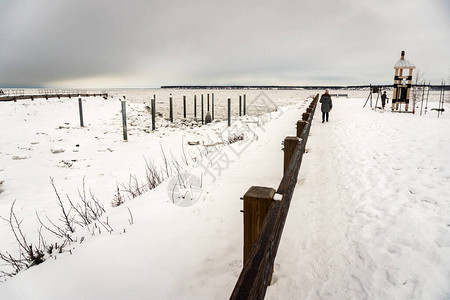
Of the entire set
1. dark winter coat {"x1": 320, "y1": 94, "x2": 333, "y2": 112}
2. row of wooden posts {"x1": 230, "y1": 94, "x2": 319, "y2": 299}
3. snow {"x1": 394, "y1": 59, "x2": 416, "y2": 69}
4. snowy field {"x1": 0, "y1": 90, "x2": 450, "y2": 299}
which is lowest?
snowy field {"x1": 0, "y1": 90, "x2": 450, "y2": 299}

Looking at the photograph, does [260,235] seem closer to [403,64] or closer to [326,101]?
A: [326,101]

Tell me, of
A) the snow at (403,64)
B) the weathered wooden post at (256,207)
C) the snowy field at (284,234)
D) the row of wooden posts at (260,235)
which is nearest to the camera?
the row of wooden posts at (260,235)

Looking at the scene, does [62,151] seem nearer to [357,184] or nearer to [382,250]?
[357,184]

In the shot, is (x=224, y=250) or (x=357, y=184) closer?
(x=224, y=250)

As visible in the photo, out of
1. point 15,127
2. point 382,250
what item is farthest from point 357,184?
point 15,127

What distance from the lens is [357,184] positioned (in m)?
4.71

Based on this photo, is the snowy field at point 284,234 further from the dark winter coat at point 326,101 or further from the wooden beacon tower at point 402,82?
the wooden beacon tower at point 402,82

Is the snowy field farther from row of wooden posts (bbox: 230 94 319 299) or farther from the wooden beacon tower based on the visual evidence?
the wooden beacon tower

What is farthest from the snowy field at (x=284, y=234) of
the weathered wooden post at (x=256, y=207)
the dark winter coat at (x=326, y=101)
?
the dark winter coat at (x=326, y=101)

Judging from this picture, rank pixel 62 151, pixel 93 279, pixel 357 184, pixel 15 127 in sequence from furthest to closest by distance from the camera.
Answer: pixel 15 127 → pixel 62 151 → pixel 357 184 → pixel 93 279

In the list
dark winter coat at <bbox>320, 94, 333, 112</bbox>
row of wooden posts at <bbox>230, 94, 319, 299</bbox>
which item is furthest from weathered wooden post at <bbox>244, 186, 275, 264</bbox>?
dark winter coat at <bbox>320, 94, 333, 112</bbox>

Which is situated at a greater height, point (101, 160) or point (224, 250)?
point (224, 250)

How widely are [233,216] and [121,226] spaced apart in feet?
4.96

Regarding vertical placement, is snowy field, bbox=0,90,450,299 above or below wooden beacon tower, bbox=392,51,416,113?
below
